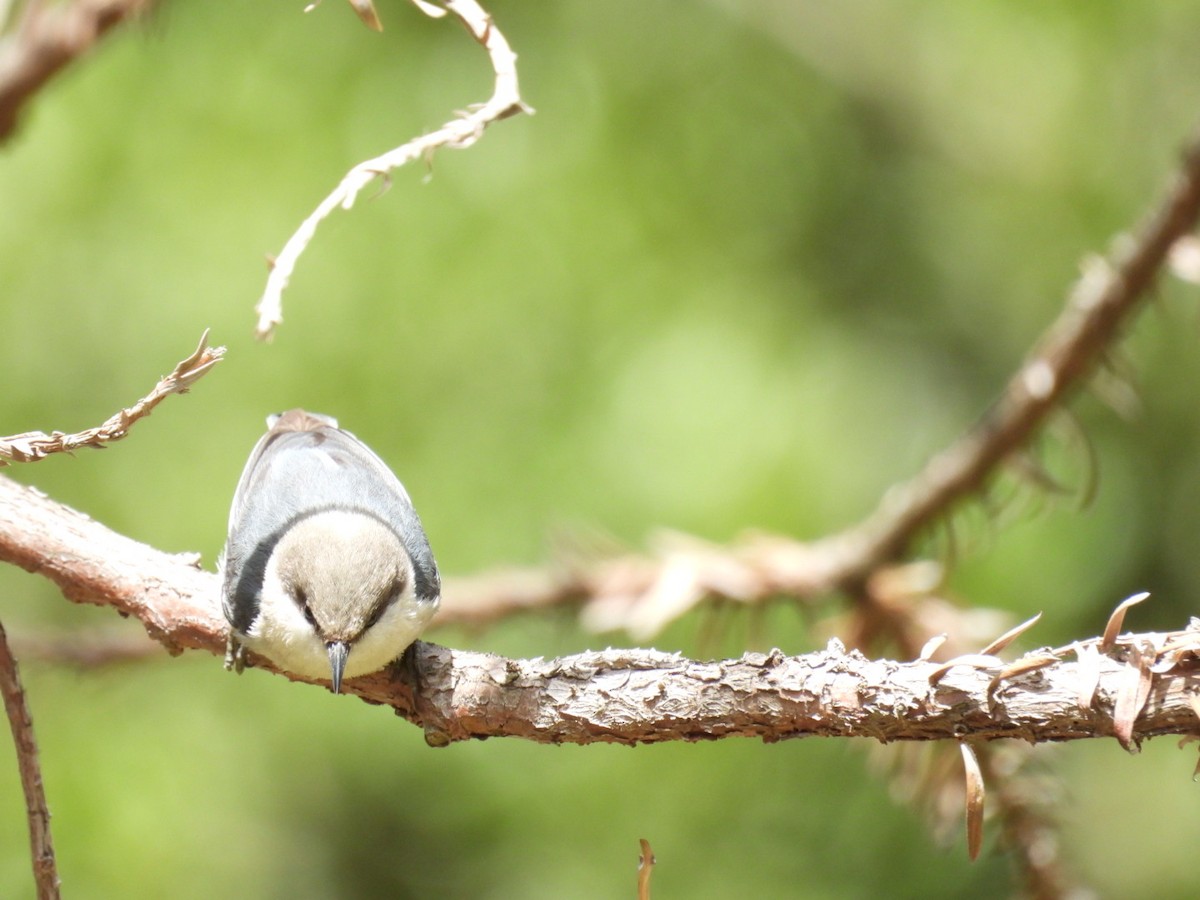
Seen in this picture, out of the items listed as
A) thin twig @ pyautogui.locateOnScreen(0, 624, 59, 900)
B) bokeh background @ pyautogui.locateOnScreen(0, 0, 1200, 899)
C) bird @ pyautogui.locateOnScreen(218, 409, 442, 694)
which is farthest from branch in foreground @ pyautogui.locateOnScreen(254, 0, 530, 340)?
bokeh background @ pyautogui.locateOnScreen(0, 0, 1200, 899)

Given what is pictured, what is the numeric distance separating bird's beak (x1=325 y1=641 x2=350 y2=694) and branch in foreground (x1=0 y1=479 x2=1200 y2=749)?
0.08 ft

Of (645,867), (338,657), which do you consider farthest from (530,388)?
(645,867)

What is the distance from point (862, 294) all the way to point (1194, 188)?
2761 mm

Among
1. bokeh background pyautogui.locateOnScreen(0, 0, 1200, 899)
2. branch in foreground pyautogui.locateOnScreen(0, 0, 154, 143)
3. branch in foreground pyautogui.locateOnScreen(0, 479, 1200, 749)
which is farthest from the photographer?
bokeh background pyautogui.locateOnScreen(0, 0, 1200, 899)

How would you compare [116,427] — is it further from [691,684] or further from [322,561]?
[322,561]

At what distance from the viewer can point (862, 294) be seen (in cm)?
420

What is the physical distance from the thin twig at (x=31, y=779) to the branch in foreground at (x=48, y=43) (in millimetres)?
596

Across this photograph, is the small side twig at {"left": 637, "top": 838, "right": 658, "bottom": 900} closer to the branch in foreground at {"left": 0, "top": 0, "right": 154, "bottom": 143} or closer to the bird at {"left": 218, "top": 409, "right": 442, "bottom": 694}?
the bird at {"left": 218, "top": 409, "right": 442, "bottom": 694}

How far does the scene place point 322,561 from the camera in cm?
160

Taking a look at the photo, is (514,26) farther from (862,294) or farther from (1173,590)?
(1173,590)

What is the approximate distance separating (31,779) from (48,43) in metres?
0.74

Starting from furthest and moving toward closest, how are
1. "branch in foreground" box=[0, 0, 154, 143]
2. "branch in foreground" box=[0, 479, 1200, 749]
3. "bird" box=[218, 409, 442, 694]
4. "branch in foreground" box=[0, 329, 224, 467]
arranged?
"bird" box=[218, 409, 442, 694]
"branch in foreground" box=[0, 0, 154, 143]
"branch in foreground" box=[0, 329, 224, 467]
"branch in foreground" box=[0, 479, 1200, 749]

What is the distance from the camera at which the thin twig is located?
0.93 metres

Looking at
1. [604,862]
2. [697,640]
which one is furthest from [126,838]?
[697,640]
